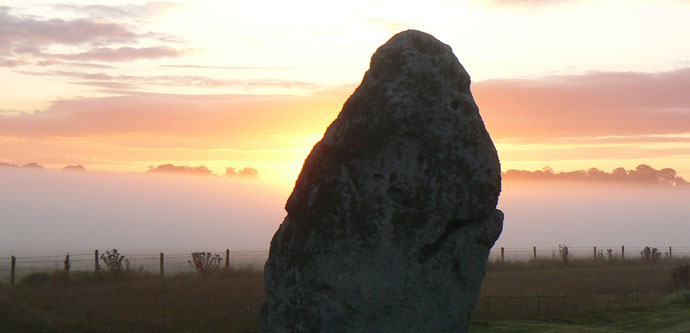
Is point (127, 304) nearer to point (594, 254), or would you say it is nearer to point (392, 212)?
point (392, 212)

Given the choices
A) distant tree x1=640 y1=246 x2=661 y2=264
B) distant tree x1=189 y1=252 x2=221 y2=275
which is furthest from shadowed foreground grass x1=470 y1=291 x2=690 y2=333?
distant tree x1=640 y1=246 x2=661 y2=264

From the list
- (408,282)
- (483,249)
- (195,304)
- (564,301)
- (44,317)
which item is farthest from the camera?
(564,301)

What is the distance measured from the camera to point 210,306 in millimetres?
22109

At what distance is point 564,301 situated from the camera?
2461 cm

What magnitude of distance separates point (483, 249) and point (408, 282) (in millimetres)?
1296

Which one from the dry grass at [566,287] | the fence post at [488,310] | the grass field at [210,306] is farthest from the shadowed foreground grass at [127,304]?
the dry grass at [566,287]

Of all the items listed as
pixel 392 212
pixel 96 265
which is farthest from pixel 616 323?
pixel 96 265

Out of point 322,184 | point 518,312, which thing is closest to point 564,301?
point 518,312

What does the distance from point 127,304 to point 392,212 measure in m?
15.0

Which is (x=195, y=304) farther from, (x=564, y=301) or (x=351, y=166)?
(x=351, y=166)

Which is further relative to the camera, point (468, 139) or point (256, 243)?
point (256, 243)

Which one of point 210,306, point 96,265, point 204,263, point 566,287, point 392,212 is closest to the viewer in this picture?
point 392,212

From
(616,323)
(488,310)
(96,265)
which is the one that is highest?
(96,265)

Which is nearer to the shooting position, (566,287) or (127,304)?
(127,304)
